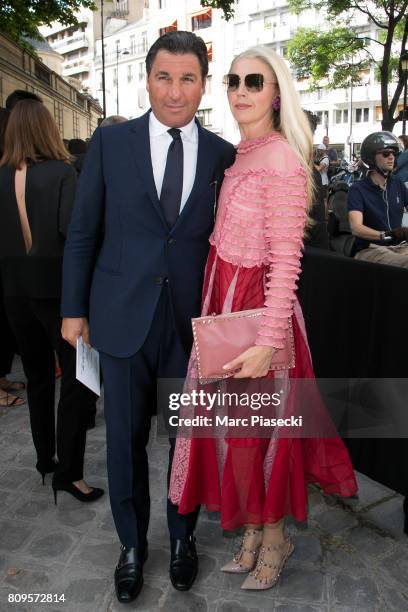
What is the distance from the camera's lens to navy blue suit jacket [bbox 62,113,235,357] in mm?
2314

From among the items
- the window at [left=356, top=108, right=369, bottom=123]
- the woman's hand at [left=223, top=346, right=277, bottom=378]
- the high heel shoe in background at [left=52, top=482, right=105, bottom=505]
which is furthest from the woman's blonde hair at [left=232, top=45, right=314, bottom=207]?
the window at [left=356, top=108, right=369, bottom=123]

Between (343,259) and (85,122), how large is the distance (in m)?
49.6

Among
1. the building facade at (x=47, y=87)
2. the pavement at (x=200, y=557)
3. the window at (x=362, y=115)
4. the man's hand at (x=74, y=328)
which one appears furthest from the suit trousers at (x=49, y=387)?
the window at (x=362, y=115)

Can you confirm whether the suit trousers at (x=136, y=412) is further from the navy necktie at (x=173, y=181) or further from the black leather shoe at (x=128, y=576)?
the navy necktie at (x=173, y=181)

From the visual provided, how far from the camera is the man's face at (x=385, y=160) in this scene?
4711mm

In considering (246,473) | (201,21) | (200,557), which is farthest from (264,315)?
(201,21)

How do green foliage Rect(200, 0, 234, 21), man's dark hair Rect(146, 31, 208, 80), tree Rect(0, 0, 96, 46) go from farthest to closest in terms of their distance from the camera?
tree Rect(0, 0, 96, 46), green foliage Rect(200, 0, 234, 21), man's dark hair Rect(146, 31, 208, 80)

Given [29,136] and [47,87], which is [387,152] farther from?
[47,87]

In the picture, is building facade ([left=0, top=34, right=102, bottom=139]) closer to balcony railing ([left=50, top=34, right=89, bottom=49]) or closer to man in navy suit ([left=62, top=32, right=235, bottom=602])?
man in navy suit ([left=62, top=32, right=235, bottom=602])

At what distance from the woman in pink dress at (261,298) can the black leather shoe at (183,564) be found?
0.20m

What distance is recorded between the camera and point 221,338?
2.28 meters

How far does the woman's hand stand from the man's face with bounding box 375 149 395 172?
9.91ft

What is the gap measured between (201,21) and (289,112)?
71041mm

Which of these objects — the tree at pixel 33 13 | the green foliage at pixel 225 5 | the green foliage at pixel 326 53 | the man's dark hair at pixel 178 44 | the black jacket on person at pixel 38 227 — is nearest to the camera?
the man's dark hair at pixel 178 44
